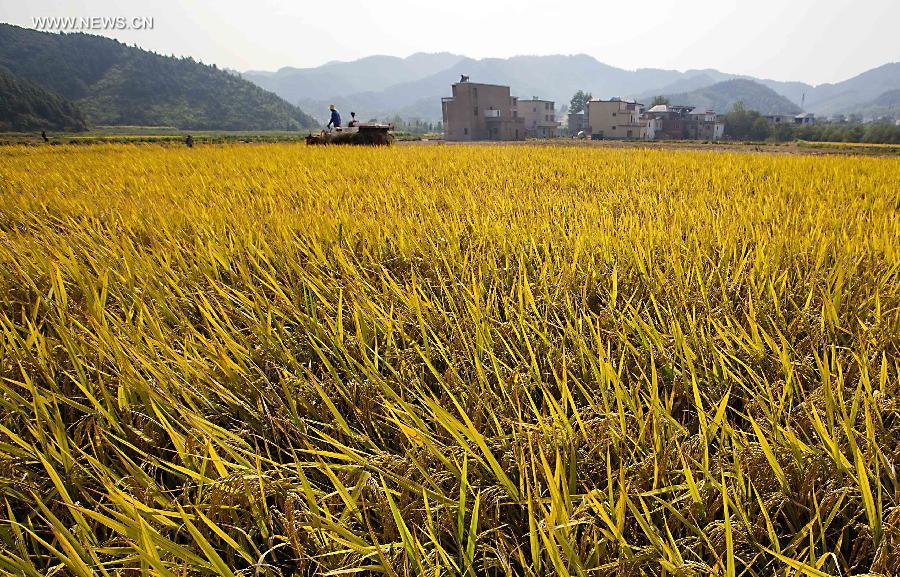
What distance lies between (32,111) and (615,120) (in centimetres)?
7136

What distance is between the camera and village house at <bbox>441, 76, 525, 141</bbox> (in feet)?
163

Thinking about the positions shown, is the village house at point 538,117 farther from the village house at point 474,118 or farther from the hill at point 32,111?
the hill at point 32,111

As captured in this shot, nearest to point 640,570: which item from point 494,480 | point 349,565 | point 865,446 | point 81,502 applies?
point 494,480

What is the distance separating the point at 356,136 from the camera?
40.1ft

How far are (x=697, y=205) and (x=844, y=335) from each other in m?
1.79

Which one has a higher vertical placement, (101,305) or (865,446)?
(101,305)

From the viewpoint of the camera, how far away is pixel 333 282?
1.53 meters

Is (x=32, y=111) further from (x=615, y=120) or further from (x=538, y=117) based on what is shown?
(x=615, y=120)

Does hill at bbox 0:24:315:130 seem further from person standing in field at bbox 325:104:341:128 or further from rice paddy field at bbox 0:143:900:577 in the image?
rice paddy field at bbox 0:143:900:577

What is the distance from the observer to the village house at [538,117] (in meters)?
72.6

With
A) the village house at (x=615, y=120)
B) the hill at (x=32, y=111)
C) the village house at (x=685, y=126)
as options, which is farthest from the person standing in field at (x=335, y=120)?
the village house at (x=685, y=126)

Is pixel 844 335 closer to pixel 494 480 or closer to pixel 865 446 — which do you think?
pixel 865 446

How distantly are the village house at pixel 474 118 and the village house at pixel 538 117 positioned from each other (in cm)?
2198

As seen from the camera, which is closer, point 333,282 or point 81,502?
point 81,502
